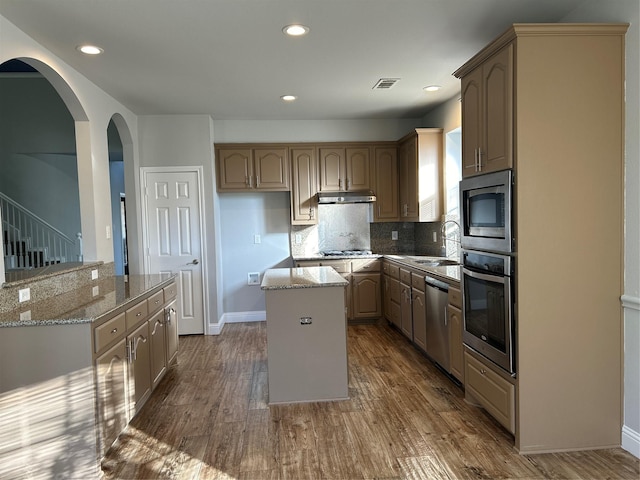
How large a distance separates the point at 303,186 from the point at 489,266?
123 inches

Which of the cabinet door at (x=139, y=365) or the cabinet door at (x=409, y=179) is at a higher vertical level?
the cabinet door at (x=409, y=179)

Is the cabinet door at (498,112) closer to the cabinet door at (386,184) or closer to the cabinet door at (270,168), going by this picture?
the cabinet door at (386,184)

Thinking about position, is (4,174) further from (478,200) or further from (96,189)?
(478,200)

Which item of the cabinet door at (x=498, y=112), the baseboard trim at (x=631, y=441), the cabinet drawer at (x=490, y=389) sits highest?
the cabinet door at (x=498, y=112)

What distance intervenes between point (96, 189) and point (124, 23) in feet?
5.00

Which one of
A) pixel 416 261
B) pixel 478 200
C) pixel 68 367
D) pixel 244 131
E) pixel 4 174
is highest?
pixel 244 131

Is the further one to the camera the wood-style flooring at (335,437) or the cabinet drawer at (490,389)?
the cabinet drawer at (490,389)

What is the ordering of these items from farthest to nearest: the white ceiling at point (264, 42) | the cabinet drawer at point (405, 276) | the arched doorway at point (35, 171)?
the arched doorway at point (35, 171) → the cabinet drawer at point (405, 276) → the white ceiling at point (264, 42)

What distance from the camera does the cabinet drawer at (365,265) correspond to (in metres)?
5.13

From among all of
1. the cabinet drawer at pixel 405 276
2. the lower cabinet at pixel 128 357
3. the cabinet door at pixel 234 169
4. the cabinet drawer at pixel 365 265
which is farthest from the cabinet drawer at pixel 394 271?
the lower cabinet at pixel 128 357

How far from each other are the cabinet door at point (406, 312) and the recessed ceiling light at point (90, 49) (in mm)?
3322

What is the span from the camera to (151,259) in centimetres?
498

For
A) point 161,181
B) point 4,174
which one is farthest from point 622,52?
point 4,174

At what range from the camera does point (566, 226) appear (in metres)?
2.28
